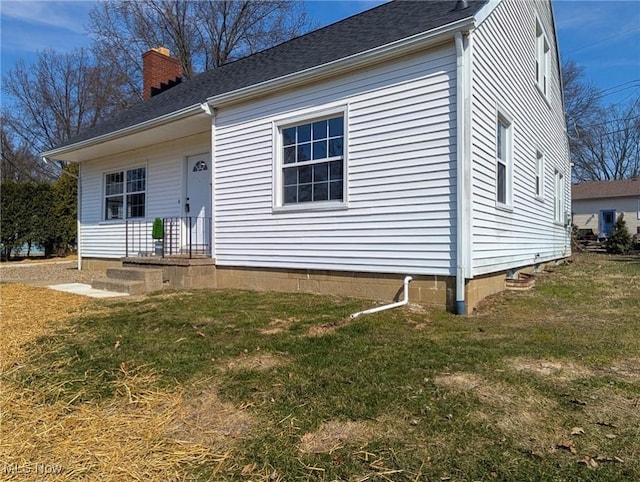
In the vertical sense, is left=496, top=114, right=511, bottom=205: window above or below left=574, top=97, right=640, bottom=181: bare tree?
below

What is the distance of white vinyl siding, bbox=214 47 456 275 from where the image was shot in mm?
5164

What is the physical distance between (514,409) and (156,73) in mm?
14153

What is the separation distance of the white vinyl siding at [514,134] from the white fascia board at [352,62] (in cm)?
52

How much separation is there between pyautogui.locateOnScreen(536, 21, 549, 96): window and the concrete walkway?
9.55m

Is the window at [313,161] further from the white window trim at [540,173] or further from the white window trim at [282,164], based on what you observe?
the white window trim at [540,173]

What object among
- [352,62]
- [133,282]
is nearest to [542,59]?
[352,62]

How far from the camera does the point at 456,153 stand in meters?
4.99

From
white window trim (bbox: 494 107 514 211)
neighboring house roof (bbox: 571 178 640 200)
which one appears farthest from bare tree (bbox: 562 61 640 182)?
white window trim (bbox: 494 107 514 211)

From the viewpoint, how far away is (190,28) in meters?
22.6

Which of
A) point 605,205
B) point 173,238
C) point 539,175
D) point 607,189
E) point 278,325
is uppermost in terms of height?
point 607,189

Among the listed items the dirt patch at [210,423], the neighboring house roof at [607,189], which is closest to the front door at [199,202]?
the dirt patch at [210,423]

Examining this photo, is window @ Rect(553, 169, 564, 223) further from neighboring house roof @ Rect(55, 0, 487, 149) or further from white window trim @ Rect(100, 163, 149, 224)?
white window trim @ Rect(100, 163, 149, 224)

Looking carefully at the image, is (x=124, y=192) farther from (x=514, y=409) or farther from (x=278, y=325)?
(x=514, y=409)

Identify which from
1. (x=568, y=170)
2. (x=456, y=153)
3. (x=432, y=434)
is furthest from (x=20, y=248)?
(x=568, y=170)
